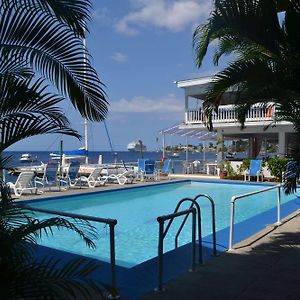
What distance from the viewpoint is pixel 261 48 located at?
580cm

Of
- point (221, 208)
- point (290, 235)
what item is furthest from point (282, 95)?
point (221, 208)

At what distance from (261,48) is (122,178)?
571 inches

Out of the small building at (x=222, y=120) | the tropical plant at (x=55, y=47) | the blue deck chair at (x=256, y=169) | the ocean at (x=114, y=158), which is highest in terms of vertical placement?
the small building at (x=222, y=120)

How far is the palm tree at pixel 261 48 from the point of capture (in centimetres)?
528

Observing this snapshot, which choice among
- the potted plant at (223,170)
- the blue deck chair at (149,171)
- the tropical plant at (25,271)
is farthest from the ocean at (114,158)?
the blue deck chair at (149,171)

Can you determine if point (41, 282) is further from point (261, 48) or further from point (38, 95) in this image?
point (261, 48)

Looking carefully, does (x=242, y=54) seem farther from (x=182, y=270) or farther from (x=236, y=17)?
(x=182, y=270)

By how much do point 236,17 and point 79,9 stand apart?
2719 mm

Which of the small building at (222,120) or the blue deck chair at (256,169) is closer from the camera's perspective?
the blue deck chair at (256,169)

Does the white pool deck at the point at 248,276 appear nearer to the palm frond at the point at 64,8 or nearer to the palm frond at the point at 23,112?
the palm frond at the point at 23,112

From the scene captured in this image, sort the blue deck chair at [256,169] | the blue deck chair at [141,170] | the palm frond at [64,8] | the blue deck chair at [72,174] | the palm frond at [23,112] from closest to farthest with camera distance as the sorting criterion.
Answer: the palm frond at [23,112], the palm frond at [64,8], the blue deck chair at [72,174], the blue deck chair at [256,169], the blue deck chair at [141,170]

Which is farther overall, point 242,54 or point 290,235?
point 290,235

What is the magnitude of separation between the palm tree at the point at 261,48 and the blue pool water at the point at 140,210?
12.7ft

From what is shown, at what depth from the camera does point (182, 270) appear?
5.93 m
